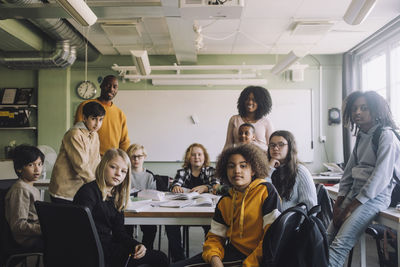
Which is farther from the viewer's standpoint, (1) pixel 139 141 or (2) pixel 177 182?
(1) pixel 139 141

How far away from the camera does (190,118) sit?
5926mm

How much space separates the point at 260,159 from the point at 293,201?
1.67 feet

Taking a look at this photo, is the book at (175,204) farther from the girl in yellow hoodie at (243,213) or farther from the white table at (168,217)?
the girl in yellow hoodie at (243,213)

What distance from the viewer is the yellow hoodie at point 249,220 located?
158cm

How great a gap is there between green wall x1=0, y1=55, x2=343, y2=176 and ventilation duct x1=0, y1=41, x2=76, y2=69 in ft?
2.02

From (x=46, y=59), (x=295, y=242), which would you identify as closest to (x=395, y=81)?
(x=295, y=242)

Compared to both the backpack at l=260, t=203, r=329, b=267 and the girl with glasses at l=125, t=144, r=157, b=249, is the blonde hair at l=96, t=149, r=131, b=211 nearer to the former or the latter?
the backpack at l=260, t=203, r=329, b=267

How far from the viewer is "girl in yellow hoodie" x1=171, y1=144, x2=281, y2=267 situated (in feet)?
5.18

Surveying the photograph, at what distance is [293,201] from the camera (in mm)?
2068

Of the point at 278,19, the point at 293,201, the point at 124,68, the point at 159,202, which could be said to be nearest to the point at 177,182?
the point at 159,202

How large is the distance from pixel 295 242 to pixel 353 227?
32.3 inches

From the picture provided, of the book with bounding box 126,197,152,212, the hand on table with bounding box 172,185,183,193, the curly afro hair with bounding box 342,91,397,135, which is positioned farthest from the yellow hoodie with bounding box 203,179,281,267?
the hand on table with bounding box 172,185,183,193

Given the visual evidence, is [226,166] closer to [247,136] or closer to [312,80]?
[247,136]

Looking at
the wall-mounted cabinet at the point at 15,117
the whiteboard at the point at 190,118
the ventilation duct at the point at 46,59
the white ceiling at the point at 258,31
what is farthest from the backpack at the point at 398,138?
the wall-mounted cabinet at the point at 15,117
